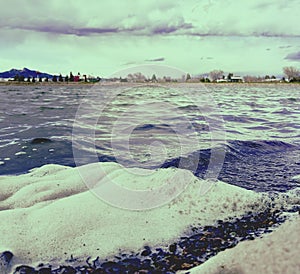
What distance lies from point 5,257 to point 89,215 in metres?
0.80

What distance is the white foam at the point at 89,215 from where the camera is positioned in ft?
8.39

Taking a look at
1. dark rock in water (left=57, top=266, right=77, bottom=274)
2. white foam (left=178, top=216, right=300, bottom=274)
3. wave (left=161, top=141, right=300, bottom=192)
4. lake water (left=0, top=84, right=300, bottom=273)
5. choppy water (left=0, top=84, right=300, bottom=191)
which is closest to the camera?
white foam (left=178, top=216, right=300, bottom=274)

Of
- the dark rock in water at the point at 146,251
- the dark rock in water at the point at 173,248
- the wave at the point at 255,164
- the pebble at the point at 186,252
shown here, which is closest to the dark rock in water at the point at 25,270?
the pebble at the point at 186,252

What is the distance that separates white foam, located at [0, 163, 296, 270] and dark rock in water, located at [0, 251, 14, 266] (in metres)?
0.04

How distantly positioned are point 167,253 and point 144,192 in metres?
1.01

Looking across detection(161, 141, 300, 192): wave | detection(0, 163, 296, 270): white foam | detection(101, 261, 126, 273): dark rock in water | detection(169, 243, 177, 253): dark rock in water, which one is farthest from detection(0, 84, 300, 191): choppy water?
detection(101, 261, 126, 273): dark rock in water

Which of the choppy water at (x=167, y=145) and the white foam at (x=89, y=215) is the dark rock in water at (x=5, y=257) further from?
the choppy water at (x=167, y=145)

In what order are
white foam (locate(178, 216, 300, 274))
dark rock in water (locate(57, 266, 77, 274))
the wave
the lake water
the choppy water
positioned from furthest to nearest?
the choppy water < the wave < the lake water < dark rock in water (locate(57, 266, 77, 274)) < white foam (locate(178, 216, 300, 274))

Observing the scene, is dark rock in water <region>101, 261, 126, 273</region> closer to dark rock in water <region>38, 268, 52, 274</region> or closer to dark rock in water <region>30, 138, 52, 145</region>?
dark rock in water <region>38, 268, 52, 274</region>

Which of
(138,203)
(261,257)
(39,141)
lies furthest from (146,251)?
(39,141)

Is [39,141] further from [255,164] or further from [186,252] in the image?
[186,252]

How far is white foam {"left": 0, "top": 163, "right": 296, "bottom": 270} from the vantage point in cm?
256

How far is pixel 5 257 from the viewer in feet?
7.77

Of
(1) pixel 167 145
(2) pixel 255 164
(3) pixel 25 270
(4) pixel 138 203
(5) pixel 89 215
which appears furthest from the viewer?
(1) pixel 167 145
